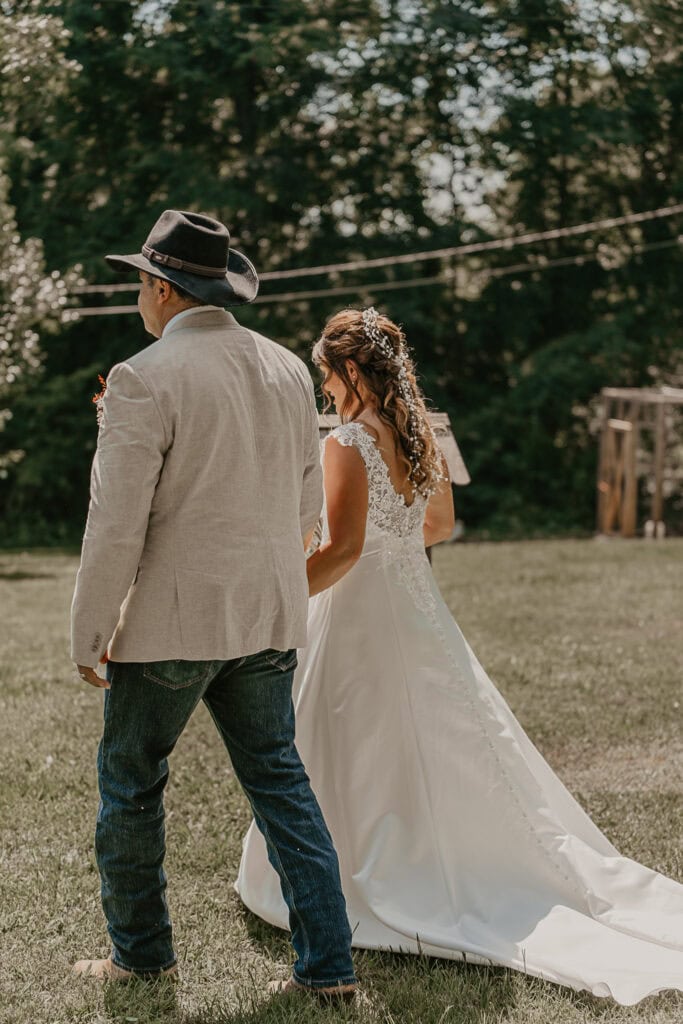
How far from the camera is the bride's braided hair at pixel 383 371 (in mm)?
3582

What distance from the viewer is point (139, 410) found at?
2.76 meters

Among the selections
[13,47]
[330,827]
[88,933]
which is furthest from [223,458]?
[13,47]

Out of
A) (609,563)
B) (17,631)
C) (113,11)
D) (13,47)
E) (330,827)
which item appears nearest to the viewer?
(330,827)

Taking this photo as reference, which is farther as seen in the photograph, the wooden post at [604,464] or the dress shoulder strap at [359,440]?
the wooden post at [604,464]

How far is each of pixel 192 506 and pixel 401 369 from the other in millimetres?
1011

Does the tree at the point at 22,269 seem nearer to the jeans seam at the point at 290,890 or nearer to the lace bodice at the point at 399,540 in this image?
the lace bodice at the point at 399,540

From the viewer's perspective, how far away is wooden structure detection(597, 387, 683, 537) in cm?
1792

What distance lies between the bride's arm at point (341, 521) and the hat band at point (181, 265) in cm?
73

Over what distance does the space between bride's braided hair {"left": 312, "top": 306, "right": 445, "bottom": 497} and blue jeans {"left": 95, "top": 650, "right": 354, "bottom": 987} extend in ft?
2.70

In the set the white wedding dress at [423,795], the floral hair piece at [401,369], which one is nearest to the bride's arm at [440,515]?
the white wedding dress at [423,795]

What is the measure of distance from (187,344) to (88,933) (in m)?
1.83

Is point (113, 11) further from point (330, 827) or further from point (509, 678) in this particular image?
point (330, 827)

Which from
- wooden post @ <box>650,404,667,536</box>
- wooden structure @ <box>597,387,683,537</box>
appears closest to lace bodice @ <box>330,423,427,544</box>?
wooden structure @ <box>597,387,683,537</box>

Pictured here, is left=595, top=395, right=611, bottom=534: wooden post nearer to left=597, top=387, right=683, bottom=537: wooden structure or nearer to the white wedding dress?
left=597, top=387, right=683, bottom=537: wooden structure
